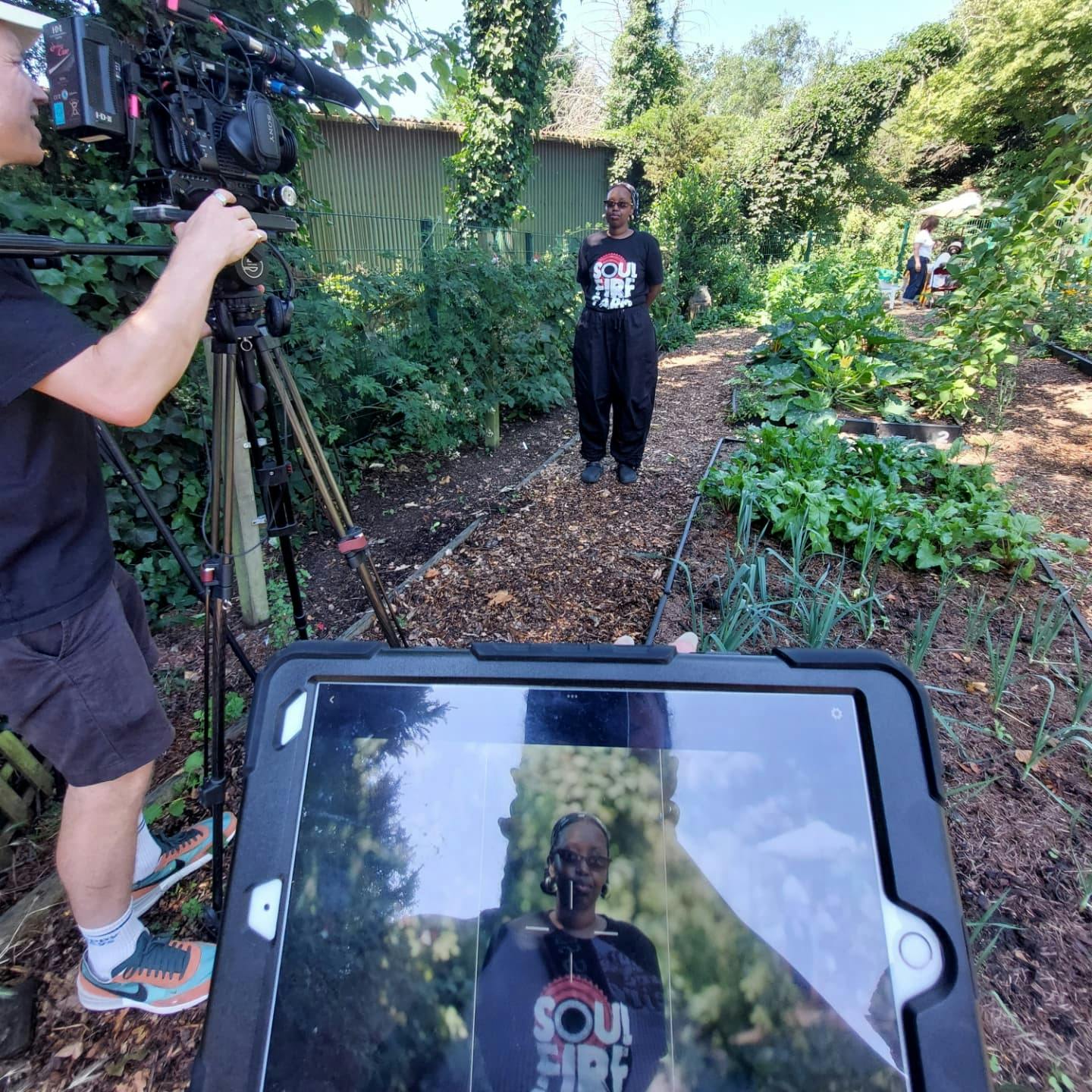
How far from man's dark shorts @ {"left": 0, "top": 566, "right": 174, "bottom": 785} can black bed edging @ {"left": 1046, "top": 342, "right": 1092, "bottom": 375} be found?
364 inches

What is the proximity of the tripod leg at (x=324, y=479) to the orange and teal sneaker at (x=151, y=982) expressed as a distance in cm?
94

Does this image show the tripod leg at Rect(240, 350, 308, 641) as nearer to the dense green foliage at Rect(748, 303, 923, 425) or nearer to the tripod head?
the tripod head

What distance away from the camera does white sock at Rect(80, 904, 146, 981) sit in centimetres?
146

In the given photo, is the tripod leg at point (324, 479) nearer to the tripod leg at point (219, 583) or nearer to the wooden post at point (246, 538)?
the tripod leg at point (219, 583)

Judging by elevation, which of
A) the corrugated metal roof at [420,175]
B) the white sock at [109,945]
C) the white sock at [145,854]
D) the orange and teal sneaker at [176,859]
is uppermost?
the corrugated metal roof at [420,175]

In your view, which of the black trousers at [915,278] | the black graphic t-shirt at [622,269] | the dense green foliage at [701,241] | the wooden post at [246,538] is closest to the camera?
the wooden post at [246,538]

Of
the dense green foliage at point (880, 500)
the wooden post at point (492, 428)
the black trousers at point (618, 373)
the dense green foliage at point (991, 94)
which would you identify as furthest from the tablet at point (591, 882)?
the dense green foliage at point (991, 94)

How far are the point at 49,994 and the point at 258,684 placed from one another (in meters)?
1.41

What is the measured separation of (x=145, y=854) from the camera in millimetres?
1784

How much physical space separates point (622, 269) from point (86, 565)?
12.1 ft

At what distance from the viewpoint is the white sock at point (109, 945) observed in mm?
1464

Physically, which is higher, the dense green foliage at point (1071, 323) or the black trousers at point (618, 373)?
the dense green foliage at point (1071, 323)

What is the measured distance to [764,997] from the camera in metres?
0.76

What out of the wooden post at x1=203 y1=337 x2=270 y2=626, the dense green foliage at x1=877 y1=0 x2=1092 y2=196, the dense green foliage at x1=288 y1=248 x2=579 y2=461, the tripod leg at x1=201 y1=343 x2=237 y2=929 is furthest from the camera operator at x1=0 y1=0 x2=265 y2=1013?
the dense green foliage at x1=877 y1=0 x2=1092 y2=196
